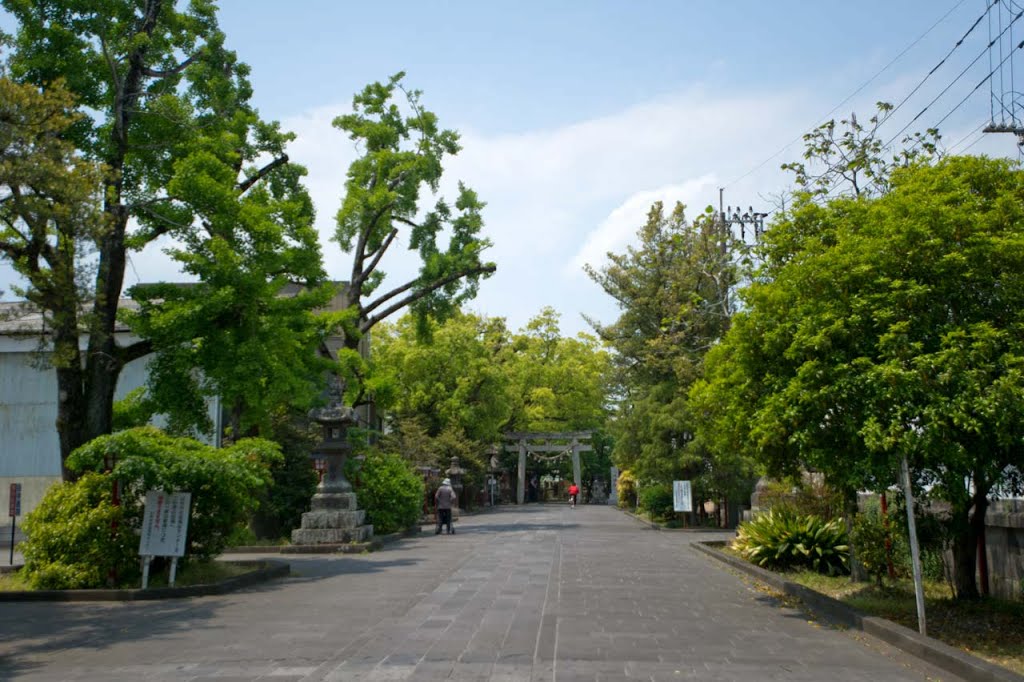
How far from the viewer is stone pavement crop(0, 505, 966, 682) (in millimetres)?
7285

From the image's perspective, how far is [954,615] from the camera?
9.31 m

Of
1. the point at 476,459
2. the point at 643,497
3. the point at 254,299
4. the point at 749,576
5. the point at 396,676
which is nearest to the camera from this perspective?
the point at 396,676

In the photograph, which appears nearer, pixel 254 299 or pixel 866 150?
pixel 866 150

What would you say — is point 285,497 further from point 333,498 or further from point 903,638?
point 903,638

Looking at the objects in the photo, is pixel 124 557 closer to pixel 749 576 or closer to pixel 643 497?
pixel 749 576

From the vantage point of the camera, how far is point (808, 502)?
15664 millimetres

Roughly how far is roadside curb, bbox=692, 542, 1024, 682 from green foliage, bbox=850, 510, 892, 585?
3.07 feet

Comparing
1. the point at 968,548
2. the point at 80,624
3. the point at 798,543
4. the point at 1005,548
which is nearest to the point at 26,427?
the point at 80,624

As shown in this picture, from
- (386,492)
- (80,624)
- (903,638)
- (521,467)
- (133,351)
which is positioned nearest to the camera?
(903,638)

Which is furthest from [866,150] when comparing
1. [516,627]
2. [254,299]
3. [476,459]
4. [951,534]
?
[476,459]

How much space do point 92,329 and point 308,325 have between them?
5.03m

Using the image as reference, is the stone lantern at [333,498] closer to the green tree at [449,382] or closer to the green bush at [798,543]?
the green bush at [798,543]

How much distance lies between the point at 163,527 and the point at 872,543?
10262 mm

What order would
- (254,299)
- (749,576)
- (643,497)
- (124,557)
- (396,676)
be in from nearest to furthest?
(396,676) < (124,557) < (749,576) < (254,299) < (643,497)
